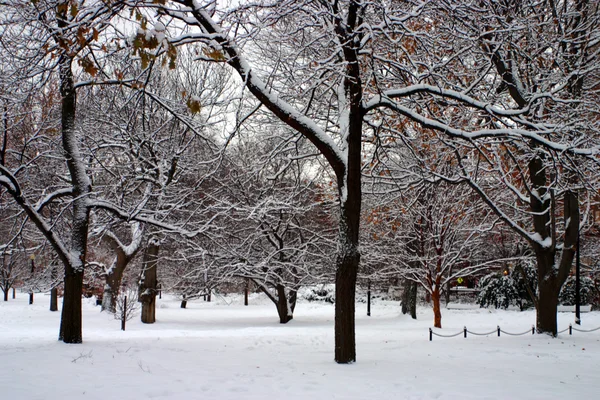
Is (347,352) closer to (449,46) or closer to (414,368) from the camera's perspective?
(414,368)

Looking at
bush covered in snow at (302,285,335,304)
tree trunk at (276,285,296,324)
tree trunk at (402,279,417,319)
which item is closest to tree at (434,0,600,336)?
tree trunk at (276,285,296,324)

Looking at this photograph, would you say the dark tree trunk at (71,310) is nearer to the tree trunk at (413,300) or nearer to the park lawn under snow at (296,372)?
the park lawn under snow at (296,372)

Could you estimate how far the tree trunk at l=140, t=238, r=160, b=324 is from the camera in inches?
794

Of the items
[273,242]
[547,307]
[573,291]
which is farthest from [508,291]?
[547,307]

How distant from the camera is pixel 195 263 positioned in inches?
818

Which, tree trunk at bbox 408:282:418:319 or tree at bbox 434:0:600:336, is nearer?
tree at bbox 434:0:600:336

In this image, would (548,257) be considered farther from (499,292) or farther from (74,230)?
(499,292)

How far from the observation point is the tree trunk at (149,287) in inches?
794

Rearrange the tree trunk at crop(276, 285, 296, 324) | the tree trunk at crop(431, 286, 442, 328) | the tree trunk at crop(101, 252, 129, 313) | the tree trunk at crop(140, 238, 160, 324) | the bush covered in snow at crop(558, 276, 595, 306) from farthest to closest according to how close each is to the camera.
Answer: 1. the bush covered in snow at crop(558, 276, 595, 306)
2. the tree trunk at crop(276, 285, 296, 324)
3. the tree trunk at crop(101, 252, 129, 313)
4. the tree trunk at crop(140, 238, 160, 324)
5. the tree trunk at crop(431, 286, 442, 328)

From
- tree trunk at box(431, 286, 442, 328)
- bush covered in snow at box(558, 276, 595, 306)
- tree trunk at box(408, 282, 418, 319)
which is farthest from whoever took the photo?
bush covered in snow at box(558, 276, 595, 306)

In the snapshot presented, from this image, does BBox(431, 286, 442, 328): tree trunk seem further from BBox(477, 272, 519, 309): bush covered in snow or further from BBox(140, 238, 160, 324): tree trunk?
BBox(140, 238, 160, 324): tree trunk

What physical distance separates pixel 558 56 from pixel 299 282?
1341 centimetres

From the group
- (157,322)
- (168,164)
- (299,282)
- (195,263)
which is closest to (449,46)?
(168,164)

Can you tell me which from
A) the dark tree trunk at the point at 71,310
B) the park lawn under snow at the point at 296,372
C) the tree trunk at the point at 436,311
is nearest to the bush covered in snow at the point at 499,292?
the tree trunk at the point at 436,311
